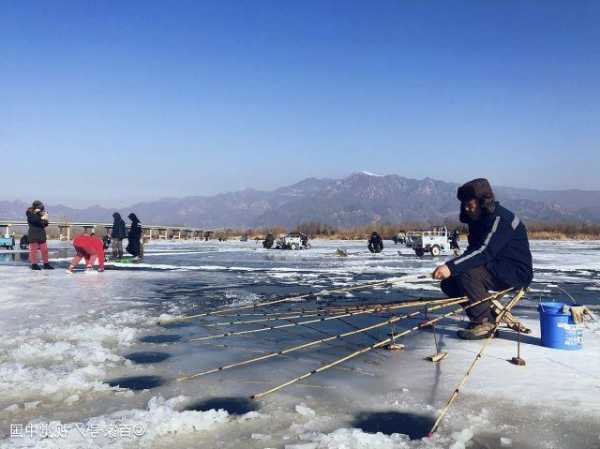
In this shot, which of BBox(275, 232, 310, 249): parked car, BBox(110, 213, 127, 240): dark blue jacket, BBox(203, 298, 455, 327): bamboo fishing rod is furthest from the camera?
BBox(275, 232, 310, 249): parked car

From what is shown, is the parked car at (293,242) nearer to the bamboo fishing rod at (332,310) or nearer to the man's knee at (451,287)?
the bamboo fishing rod at (332,310)

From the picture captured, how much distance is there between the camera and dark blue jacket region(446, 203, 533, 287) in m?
5.11

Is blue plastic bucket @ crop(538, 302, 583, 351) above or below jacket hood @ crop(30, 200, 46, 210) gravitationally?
below

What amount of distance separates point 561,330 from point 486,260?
1006 mm

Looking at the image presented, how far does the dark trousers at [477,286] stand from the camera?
203 inches

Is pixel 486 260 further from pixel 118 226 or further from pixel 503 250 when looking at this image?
pixel 118 226

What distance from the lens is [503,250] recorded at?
5.30m

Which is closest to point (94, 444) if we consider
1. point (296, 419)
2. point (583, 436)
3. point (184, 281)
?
point (296, 419)

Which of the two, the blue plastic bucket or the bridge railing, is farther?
the bridge railing

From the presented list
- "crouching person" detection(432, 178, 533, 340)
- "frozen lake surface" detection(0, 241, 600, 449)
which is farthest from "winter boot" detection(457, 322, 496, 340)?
"frozen lake surface" detection(0, 241, 600, 449)

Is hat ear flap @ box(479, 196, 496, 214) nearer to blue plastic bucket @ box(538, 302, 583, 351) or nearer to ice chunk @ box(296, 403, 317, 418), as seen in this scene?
blue plastic bucket @ box(538, 302, 583, 351)

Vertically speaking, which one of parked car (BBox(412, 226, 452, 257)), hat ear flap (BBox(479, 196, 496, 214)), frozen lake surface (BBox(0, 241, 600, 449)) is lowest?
frozen lake surface (BBox(0, 241, 600, 449))

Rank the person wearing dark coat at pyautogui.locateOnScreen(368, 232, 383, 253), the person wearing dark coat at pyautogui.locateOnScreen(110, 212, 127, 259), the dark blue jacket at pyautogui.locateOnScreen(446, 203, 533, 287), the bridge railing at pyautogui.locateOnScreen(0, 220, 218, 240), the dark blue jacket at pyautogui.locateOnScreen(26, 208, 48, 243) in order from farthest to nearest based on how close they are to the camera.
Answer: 1. the bridge railing at pyautogui.locateOnScreen(0, 220, 218, 240)
2. the person wearing dark coat at pyautogui.locateOnScreen(368, 232, 383, 253)
3. the person wearing dark coat at pyautogui.locateOnScreen(110, 212, 127, 259)
4. the dark blue jacket at pyautogui.locateOnScreen(26, 208, 48, 243)
5. the dark blue jacket at pyautogui.locateOnScreen(446, 203, 533, 287)

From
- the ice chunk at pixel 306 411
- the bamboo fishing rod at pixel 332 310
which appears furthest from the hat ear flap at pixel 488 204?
the ice chunk at pixel 306 411
